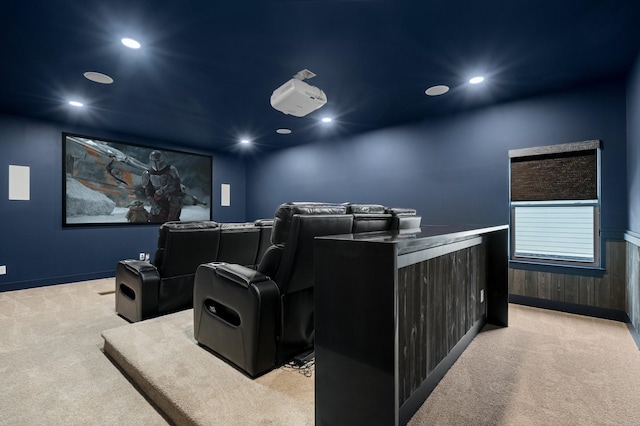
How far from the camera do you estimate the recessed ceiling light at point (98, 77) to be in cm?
315

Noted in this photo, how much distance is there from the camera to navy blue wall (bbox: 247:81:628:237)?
318 cm

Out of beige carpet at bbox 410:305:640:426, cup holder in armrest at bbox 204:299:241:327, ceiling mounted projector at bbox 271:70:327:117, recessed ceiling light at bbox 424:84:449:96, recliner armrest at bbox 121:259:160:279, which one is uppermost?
recessed ceiling light at bbox 424:84:449:96

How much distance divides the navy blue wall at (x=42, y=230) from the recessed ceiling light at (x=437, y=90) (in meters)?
5.24

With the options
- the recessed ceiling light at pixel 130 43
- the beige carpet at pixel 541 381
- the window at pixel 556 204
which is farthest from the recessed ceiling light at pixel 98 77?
the window at pixel 556 204

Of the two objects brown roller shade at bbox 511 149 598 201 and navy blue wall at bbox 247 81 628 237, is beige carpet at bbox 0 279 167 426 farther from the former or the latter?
brown roller shade at bbox 511 149 598 201

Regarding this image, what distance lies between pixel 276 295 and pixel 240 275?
273mm

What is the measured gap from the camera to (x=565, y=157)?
3.38 m

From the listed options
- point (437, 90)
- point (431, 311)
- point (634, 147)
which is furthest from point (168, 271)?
point (634, 147)

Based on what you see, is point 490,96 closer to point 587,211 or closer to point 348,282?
point 587,211

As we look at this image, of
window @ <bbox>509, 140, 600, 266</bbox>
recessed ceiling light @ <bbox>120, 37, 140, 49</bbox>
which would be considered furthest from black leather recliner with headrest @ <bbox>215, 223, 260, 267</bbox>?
window @ <bbox>509, 140, 600, 266</bbox>

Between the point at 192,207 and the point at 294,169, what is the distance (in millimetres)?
2341

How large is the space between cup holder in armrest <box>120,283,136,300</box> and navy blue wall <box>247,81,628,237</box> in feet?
11.7

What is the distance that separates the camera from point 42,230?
Result: 4539 mm

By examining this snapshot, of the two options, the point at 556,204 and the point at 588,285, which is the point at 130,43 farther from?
the point at 588,285
